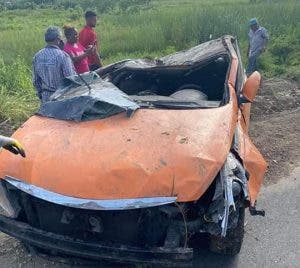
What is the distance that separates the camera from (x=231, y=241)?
3.66 metres

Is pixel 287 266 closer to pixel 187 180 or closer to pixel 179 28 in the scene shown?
pixel 187 180

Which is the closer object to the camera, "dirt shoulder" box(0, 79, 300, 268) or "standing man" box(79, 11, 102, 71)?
"dirt shoulder" box(0, 79, 300, 268)

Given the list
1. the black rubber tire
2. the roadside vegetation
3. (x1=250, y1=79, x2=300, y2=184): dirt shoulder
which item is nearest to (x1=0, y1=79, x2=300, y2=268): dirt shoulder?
(x1=250, y1=79, x2=300, y2=184): dirt shoulder

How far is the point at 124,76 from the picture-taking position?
18.0ft

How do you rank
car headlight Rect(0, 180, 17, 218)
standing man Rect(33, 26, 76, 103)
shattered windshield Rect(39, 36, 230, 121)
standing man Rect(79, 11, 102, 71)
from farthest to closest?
standing man Rect(79, 11, 102, 71)
standing man Rect(33, 26, 76, 103)
shattered windshield Rect(39, 36, 230, 121)
car headlight Rect(0, 180, 17, 218)

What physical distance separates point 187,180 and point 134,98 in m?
1.56

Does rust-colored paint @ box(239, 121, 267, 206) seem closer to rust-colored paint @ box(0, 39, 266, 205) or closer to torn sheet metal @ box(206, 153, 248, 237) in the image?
rust-colored paint @ box(0, 39, 266, 205)

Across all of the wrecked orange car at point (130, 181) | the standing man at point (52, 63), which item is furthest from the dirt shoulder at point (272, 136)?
the standing man at point (52, 63)

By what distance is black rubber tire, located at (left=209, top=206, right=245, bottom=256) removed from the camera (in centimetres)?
359

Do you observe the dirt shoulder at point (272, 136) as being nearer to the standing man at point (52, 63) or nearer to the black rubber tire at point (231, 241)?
the black rubber tire at point (231, 241)

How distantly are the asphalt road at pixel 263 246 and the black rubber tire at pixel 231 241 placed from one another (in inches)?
4.3

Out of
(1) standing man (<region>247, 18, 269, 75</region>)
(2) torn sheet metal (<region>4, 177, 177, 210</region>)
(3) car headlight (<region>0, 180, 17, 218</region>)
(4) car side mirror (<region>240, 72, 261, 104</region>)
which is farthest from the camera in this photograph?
(1) standing man (<region>247, 18, 269, 75</region>)

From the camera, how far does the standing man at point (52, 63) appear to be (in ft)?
17.4

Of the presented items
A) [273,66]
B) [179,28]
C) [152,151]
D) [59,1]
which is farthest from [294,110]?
[59,1]
